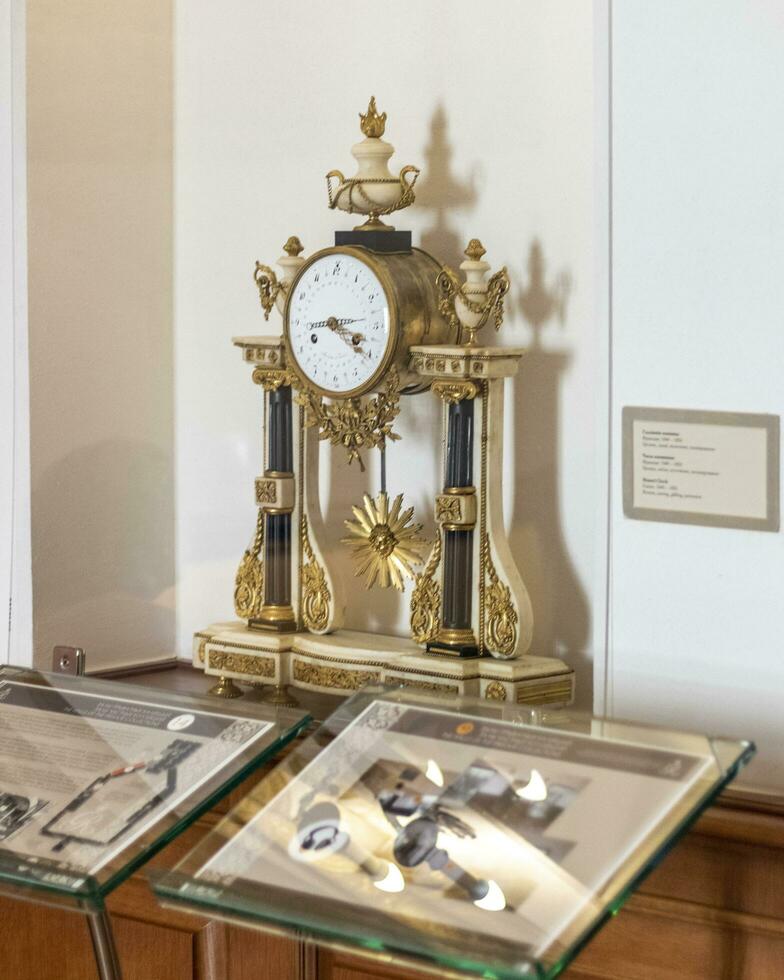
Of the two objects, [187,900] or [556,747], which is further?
[556,747]

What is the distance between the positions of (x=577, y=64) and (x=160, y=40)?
824 mm

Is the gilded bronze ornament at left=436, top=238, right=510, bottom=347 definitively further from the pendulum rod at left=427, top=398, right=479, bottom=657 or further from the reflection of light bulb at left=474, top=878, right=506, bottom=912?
the reflection of light bulb at left=474, top=878, right=506, bottom=912

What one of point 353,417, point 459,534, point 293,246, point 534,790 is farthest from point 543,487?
point 534,790

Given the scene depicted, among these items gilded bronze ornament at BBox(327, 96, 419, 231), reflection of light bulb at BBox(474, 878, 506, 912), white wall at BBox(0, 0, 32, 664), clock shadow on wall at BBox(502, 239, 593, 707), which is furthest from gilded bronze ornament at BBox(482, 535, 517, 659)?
white wall at BBox(0, 0, 32, 664)

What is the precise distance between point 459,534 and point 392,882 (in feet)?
2.46

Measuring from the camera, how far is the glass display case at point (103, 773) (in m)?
1.54

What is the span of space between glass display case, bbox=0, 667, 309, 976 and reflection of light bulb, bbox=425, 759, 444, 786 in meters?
0.22

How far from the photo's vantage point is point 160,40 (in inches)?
102

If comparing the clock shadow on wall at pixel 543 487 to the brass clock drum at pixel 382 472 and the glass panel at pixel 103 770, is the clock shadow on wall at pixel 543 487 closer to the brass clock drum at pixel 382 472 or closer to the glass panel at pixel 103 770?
the brass clock drum at pixel 382 472

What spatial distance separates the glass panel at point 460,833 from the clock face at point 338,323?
0.64 metres

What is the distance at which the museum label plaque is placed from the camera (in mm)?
1787

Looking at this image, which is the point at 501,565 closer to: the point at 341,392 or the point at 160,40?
the point at 341,392

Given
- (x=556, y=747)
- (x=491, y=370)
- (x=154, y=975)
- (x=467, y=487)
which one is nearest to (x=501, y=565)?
(x=467, y=487)

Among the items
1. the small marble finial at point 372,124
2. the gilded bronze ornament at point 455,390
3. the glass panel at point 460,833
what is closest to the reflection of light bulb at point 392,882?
the glass panel at point 460,833
